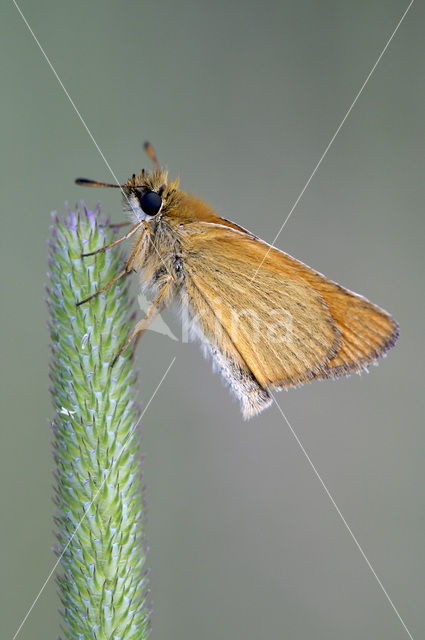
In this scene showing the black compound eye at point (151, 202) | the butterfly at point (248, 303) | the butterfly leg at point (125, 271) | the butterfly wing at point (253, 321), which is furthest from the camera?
the butterfly wing at point (253, 321)

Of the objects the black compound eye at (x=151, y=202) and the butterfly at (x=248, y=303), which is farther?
the butterfly at (x=248, y=303)

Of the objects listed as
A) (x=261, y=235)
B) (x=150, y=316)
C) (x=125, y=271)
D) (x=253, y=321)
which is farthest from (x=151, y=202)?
(x=261, y=235)

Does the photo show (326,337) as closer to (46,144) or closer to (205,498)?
(205,498)

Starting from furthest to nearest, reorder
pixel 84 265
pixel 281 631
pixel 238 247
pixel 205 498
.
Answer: pixel 205 498, pixel 281 631, pixel 238 247, pixel 84 265

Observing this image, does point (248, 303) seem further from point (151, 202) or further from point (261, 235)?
point (261, 235)

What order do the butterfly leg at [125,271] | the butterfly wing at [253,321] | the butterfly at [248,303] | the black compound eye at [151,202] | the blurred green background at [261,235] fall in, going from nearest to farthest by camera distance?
1. the butterfly leg at [125,271]
2. the black compound eye at [151,202]
3. the butterfly at [248,303]
4. the butterfly wing at [253,321]
5. the blurred green background at [261,235]

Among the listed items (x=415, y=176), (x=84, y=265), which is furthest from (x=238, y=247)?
(x=415, y=176)

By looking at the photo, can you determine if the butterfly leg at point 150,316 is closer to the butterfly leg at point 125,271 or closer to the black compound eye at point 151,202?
the butterfly leg at point 125,271

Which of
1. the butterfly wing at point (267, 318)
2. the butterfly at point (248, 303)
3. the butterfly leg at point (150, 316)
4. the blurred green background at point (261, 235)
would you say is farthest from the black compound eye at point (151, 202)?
the blurred green background at point (261, 235)

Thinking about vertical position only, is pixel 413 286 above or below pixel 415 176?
below
